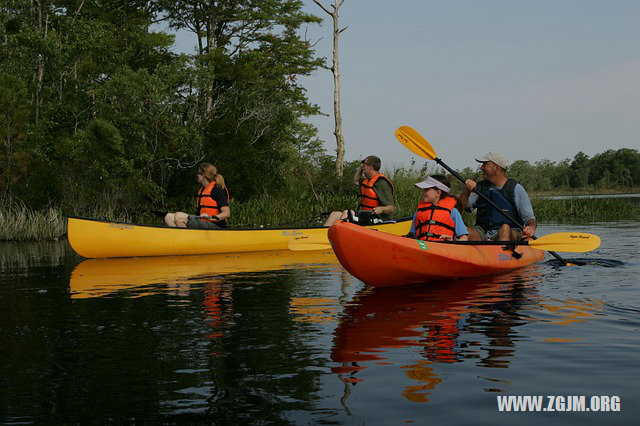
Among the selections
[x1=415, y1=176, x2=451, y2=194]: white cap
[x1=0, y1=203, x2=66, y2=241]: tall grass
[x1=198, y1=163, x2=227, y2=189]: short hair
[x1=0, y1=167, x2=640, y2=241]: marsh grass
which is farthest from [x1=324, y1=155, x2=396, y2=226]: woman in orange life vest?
[x1=0, y1=203, x2=66, y2=241]: tall grass

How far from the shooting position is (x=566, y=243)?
27.9 ft

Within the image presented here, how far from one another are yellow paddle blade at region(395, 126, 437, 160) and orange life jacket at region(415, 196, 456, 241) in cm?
198

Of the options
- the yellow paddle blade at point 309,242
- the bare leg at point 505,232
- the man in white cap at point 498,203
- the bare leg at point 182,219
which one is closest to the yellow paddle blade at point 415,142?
the man in white cap at point 498,203

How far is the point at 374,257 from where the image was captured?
730 centimetres

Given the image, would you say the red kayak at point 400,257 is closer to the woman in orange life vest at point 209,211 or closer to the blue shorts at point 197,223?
the woman in orange life vest at point 209,211

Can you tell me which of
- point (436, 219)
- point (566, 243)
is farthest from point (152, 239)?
point (566, 243)

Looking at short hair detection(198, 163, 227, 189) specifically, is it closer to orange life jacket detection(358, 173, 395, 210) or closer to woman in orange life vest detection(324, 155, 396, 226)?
woman in orange life vest detection(324, 155, 396, 226)

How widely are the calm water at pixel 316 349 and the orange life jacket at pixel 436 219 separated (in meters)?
0.57

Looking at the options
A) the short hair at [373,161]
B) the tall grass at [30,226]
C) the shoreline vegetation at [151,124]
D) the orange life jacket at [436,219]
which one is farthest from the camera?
the shoreline vegetation at [151,124]

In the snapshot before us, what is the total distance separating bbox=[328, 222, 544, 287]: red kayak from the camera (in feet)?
23.6

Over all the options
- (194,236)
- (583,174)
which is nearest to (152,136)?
(194,236)

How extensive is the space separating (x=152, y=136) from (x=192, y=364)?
17528mm

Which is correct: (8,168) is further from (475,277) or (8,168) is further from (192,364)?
(192,364)

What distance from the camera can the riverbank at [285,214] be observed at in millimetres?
16188
